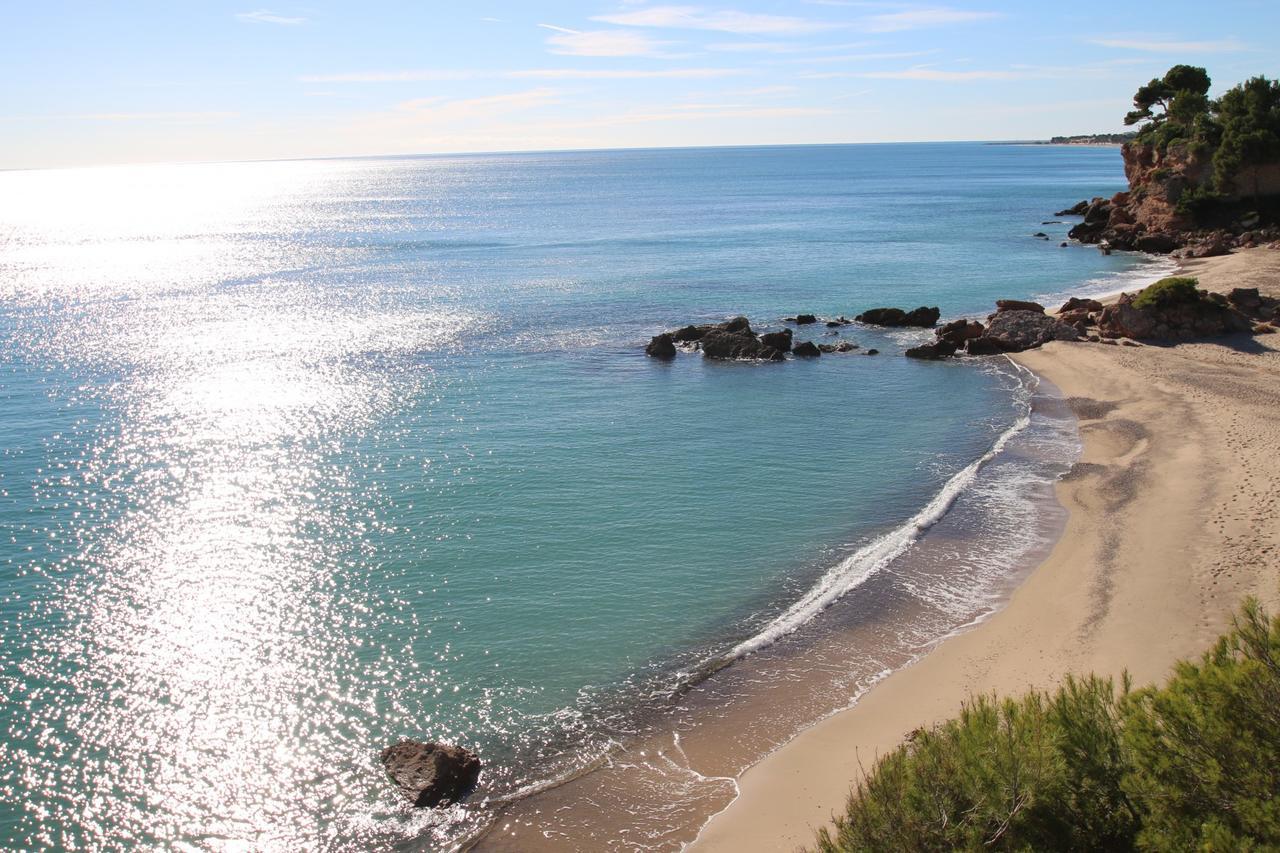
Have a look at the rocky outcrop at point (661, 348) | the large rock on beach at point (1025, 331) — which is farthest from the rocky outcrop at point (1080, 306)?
the rocky outcrop at point (661, 348)

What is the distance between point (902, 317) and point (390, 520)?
40.4m

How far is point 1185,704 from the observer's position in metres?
10.1

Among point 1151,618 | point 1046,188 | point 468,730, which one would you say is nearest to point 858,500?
point 1151,618

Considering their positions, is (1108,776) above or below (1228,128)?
below

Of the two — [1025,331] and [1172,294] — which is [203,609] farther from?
A: [1172,294]

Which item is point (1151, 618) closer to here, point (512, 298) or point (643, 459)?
point (643, 459)

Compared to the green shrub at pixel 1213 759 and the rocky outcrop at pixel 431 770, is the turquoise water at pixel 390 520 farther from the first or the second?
the green shrub at pixel 1213 759

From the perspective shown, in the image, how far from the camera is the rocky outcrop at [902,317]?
57.9 metres

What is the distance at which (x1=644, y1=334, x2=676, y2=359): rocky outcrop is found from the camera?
50.7 metres

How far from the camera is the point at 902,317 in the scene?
58375 mm

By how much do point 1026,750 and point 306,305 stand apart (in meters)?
66.3

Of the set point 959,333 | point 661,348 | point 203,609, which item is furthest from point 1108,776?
point 959,333

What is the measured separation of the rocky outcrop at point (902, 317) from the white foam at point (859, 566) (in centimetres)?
2624

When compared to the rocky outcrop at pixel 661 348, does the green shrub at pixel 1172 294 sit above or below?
above
